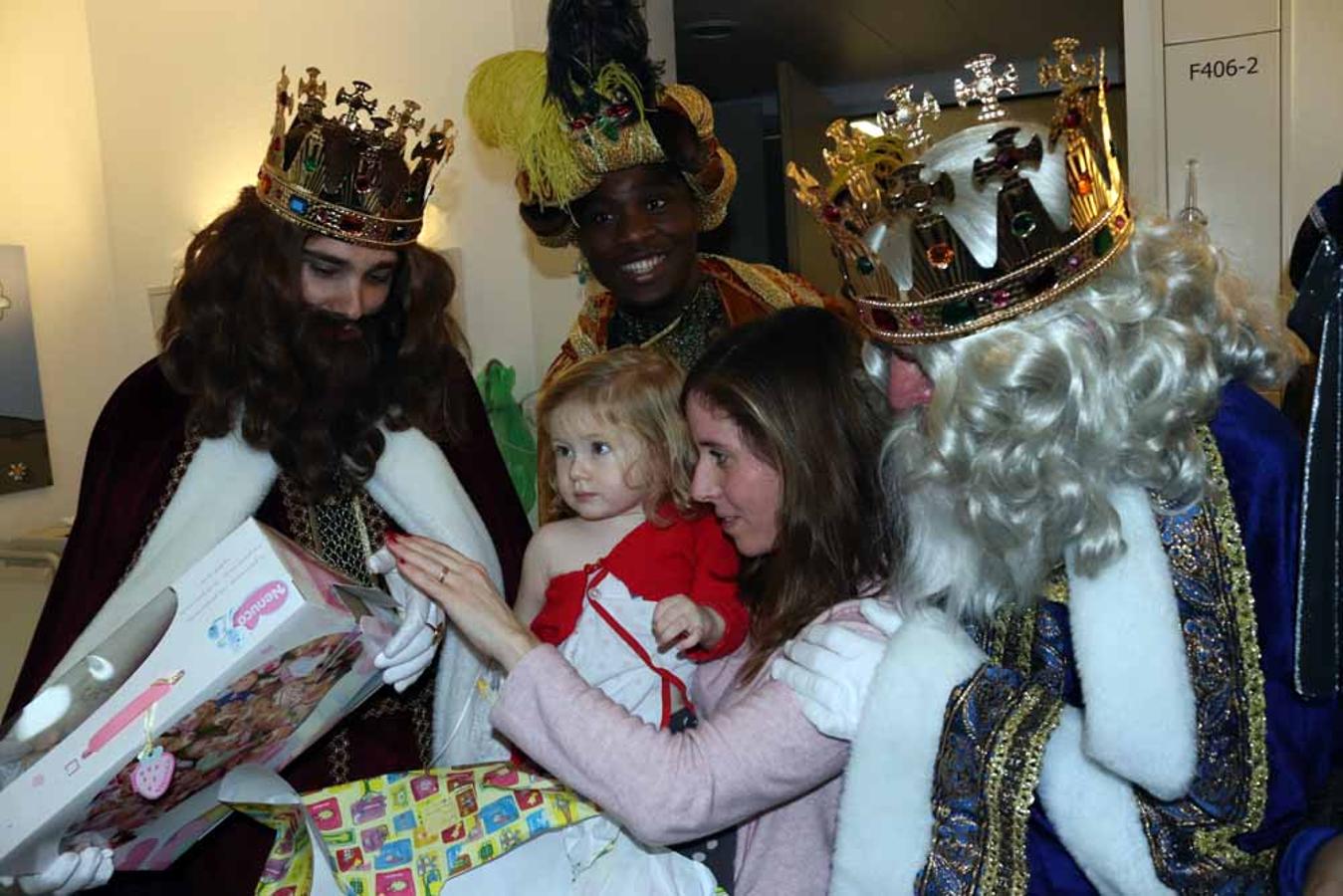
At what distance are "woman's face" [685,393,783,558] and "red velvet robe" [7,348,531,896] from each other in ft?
2.40

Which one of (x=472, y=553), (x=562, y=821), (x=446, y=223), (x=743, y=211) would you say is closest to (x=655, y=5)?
(x=446, y=223)

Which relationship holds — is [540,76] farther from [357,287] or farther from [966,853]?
[966,853]

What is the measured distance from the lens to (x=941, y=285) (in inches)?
57.5

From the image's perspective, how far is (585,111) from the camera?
247cm

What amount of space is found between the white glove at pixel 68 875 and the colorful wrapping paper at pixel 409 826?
7.7 inches

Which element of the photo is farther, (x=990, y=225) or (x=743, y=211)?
(x=743, y=211)

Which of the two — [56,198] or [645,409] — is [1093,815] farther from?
[56,198]

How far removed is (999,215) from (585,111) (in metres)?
1.24

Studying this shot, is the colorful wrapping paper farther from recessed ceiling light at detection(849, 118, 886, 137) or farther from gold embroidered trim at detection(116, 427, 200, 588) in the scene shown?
recessed ceiling light at detection(849, 118, 886, 137)

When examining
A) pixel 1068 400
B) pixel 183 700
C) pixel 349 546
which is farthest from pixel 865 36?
pixel 183 700

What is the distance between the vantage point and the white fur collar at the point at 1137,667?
1.37 m

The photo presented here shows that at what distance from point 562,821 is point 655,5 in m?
2.70

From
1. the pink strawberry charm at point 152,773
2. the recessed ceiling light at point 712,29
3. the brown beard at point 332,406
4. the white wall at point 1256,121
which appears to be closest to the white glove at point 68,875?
the pink strawberry charm at point 152,773

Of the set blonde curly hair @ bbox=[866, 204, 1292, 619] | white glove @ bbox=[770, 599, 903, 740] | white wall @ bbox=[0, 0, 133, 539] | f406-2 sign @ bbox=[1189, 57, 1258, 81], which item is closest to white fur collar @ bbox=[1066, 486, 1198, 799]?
blonde curly hair @ bbox=[866, 204, 1292, 619]
